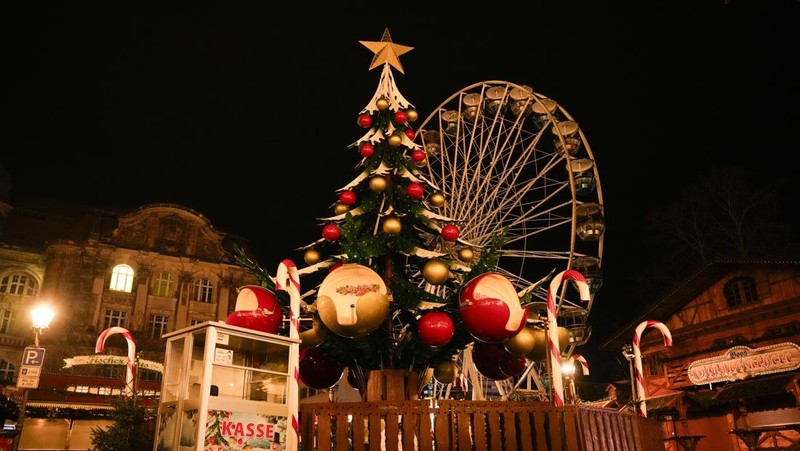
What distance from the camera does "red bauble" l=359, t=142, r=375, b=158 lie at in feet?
29.3

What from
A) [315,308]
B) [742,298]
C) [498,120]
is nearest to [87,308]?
[498,120]

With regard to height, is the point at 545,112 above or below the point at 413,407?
above

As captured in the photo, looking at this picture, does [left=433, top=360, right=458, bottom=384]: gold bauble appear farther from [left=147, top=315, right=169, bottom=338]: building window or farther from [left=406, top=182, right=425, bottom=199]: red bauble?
[left=147, top=315, right=169, bottom=338]: building window

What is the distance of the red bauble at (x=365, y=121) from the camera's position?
9.31 m

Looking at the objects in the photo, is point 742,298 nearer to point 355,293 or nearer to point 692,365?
point 692,365

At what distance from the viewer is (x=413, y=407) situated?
6.42 metres

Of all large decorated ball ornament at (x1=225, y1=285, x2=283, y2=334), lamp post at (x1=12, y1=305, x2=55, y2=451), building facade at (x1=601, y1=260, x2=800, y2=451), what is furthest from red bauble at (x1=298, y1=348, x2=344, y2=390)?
building facade at (x1=601, y1=260, x2=800, y2=451)

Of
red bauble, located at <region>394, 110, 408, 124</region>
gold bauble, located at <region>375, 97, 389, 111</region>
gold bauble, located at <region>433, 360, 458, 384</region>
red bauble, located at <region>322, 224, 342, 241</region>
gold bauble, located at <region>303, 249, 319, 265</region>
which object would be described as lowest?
gold bauble, located at <region>433, 360, 458, 384</region>

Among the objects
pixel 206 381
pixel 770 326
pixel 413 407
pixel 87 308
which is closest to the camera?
pixel 206 381

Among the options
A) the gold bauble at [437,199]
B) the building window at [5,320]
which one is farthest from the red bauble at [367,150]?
the building window at [5,320]

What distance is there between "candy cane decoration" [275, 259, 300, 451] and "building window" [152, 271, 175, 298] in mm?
33824

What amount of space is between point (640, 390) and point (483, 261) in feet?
9.71

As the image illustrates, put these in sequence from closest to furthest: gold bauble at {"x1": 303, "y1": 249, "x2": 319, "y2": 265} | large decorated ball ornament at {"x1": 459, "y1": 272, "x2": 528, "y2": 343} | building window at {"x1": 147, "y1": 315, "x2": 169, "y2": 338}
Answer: large decorated ball ornament at {"x1": 459, "y1": 272, "x2": 528, "y2": 343} → gold bauble at {"x1": 303, "y1": 249, "x2": 319, "y2": 265} → building window at {"x1": 147, "y1": 315, "x2": 169, "y2": 338}

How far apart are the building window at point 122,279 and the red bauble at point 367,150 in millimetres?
33015
